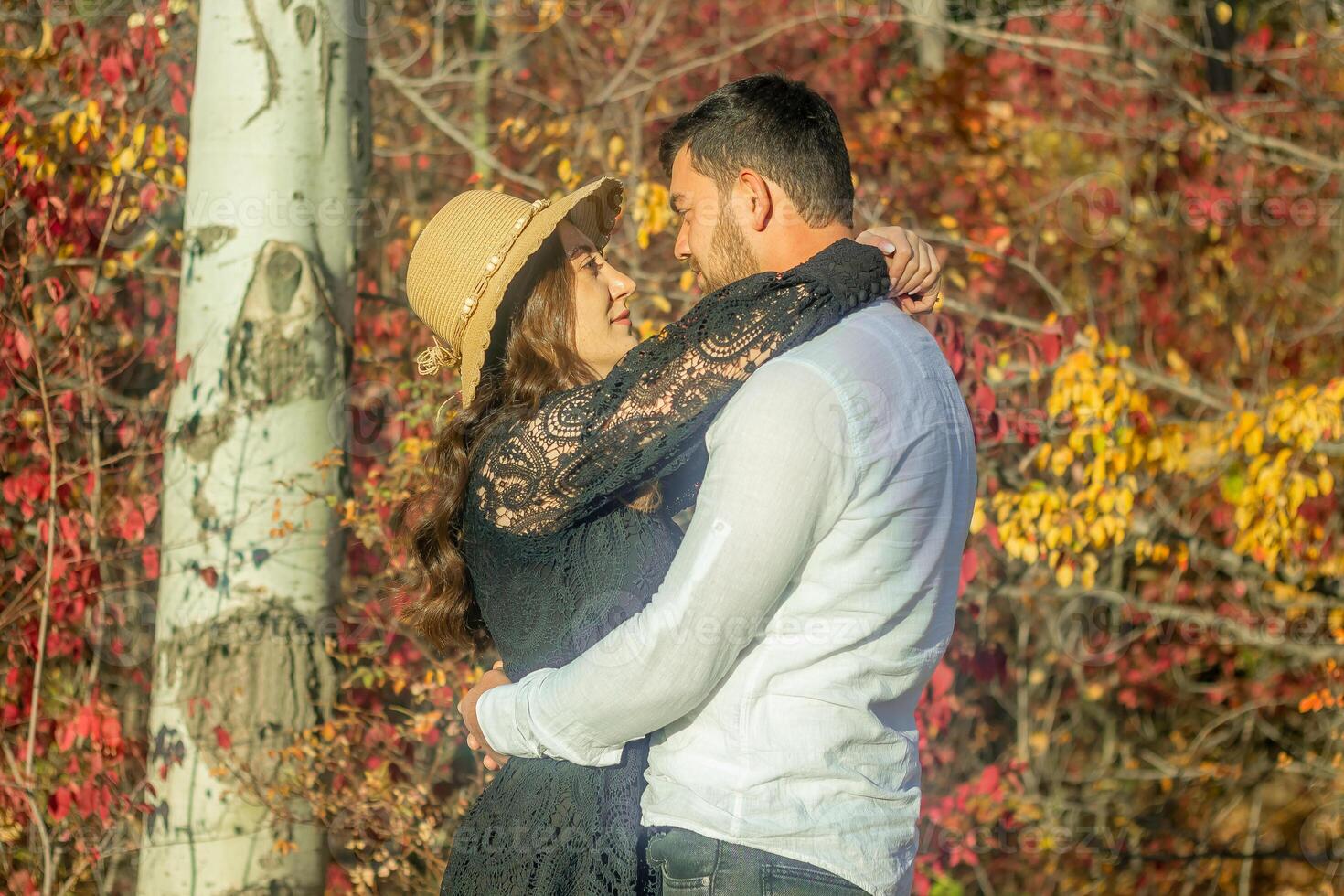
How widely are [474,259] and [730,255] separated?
53 cm

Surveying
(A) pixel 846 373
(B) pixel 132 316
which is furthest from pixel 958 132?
(A) pixel 846 373

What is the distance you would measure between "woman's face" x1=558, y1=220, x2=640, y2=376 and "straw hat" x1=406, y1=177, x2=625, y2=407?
0.06 meters

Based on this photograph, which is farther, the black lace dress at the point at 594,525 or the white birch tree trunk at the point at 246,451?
the white birch tree trunk at the point at 246,451

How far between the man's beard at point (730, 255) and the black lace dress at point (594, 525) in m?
0.13

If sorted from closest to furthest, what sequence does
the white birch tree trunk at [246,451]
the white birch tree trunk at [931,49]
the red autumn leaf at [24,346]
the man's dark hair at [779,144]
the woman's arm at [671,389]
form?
the woman's arm at [671,389] → the man's dark hair at [779,144] → the white birch tree trunk at [246,451] → the red autumn leaf at [24,346] → the white birch tree trunk at [931,49]

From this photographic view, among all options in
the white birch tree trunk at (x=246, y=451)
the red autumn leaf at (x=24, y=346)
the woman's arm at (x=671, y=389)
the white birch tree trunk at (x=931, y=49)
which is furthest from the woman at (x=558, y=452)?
the white birch tree trunk at (x=931, y=49)

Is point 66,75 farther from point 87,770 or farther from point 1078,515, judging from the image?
point 1078,515

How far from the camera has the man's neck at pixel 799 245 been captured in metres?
1.93

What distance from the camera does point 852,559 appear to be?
1.69m

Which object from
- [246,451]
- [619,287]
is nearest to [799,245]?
[619,287]

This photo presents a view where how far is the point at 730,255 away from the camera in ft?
6.44

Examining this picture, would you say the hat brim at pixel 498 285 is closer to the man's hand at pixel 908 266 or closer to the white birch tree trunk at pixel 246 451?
the man's hand at pixel 908 266

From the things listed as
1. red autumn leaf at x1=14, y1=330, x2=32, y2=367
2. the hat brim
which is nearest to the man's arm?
the hat brim

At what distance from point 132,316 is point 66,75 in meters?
0.83
